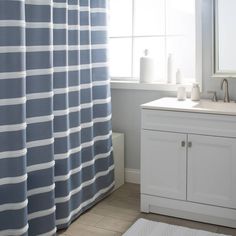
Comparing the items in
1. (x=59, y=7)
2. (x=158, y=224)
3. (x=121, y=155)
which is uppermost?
(x=59, y=7)

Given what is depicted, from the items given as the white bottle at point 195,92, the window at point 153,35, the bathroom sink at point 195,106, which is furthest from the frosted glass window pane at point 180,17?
the bathroom sink at point 195,106

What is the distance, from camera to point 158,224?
9.36 ft

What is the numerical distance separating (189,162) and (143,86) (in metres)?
0.89

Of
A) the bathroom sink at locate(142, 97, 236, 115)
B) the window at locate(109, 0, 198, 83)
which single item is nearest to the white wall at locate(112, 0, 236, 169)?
the window at locate(109, 0, 198, 83)

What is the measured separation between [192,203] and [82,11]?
1.54 meters

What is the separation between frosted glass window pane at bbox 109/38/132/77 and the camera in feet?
12.1

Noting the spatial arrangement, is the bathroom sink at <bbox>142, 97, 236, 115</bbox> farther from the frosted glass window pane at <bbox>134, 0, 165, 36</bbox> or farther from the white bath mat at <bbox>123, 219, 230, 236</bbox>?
the white bath mat at <bbox>123, 219, 230, 236</bbox>

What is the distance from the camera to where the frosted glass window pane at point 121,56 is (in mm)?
3691

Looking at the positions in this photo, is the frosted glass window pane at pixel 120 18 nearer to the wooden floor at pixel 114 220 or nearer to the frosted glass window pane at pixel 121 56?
the frosted glass window pane at pixel 121 56

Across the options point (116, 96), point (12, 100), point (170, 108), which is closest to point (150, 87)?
point (116, 96)

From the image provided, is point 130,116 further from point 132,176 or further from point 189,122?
point 189,122

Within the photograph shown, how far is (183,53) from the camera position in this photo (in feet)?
11.3

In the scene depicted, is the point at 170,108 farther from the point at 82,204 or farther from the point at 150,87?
the point at 82,204

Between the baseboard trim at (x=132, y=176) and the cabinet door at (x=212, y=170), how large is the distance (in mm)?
842
